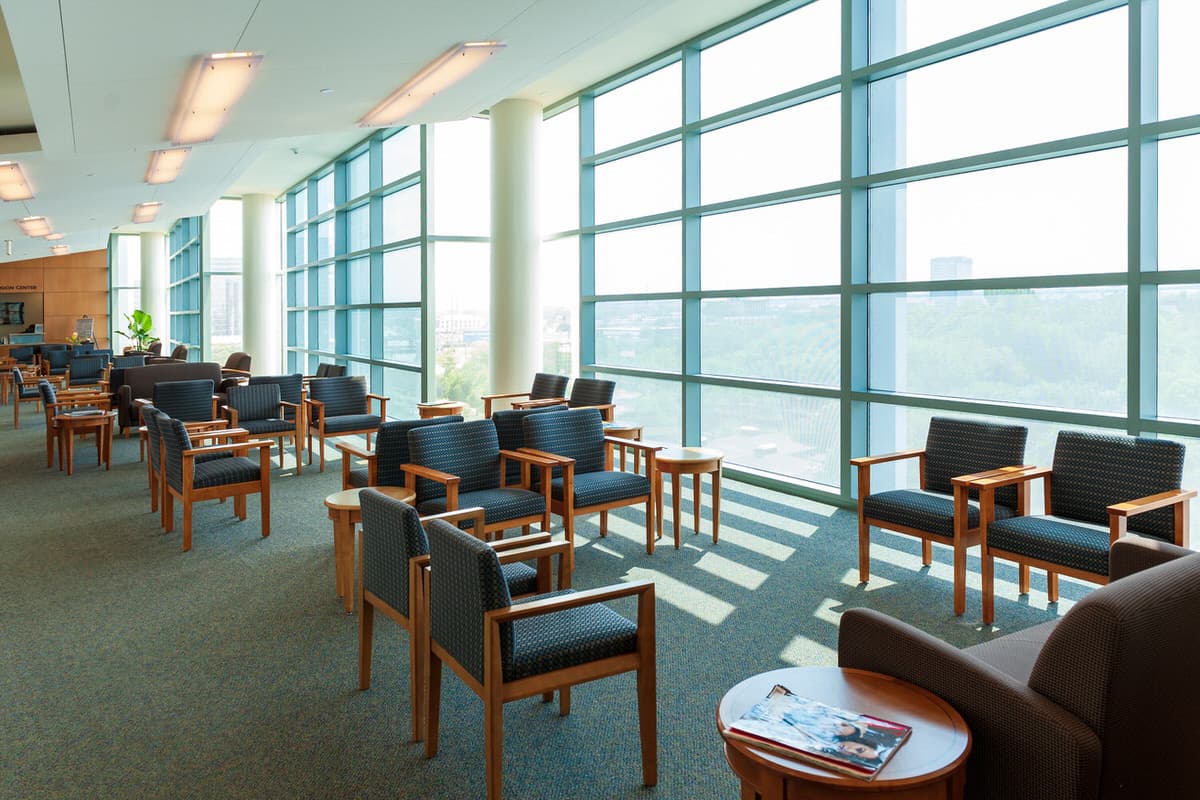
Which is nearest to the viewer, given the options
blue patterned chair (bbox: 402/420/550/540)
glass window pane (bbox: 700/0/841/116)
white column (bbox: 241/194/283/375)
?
blue patterned chair (bbox: 402/420/550/540)

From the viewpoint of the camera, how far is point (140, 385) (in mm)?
9766

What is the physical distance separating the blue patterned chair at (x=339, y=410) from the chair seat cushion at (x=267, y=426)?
0.82ft

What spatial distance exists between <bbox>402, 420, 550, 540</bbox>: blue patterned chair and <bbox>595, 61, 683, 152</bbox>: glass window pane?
4424mm

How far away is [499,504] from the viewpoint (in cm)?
440

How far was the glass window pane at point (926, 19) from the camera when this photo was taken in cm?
513

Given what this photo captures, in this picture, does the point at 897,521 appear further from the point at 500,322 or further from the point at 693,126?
the point at 500,322

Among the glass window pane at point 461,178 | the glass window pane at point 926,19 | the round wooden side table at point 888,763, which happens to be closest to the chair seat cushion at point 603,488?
the round wooden side table at point 888,763

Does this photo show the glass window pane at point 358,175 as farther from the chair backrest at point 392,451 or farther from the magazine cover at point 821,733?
the magazine cover at point 821,733

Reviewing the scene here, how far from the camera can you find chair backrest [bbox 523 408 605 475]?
510cm

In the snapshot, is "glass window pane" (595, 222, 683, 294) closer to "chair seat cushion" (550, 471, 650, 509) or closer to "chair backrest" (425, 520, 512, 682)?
"chair seat cushion" (550, 471, 650, 509)

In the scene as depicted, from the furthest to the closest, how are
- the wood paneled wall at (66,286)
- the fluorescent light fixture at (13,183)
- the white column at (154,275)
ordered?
the wood paneled wall at (66,286) < the white column at (154,275) < the fluorescent light fixture at (13,183)

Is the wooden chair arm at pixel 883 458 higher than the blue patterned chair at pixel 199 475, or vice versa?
the wooden chair arm at pixel 883 458

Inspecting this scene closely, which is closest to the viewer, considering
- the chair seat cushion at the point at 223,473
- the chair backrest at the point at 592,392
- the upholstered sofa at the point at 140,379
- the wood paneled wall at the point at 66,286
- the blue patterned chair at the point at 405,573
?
the blue patterned chair at the point at 405,573

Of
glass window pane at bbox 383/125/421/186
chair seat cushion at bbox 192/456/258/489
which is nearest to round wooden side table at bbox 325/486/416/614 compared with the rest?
chair seat cushion at bbox 192/456/258/489
